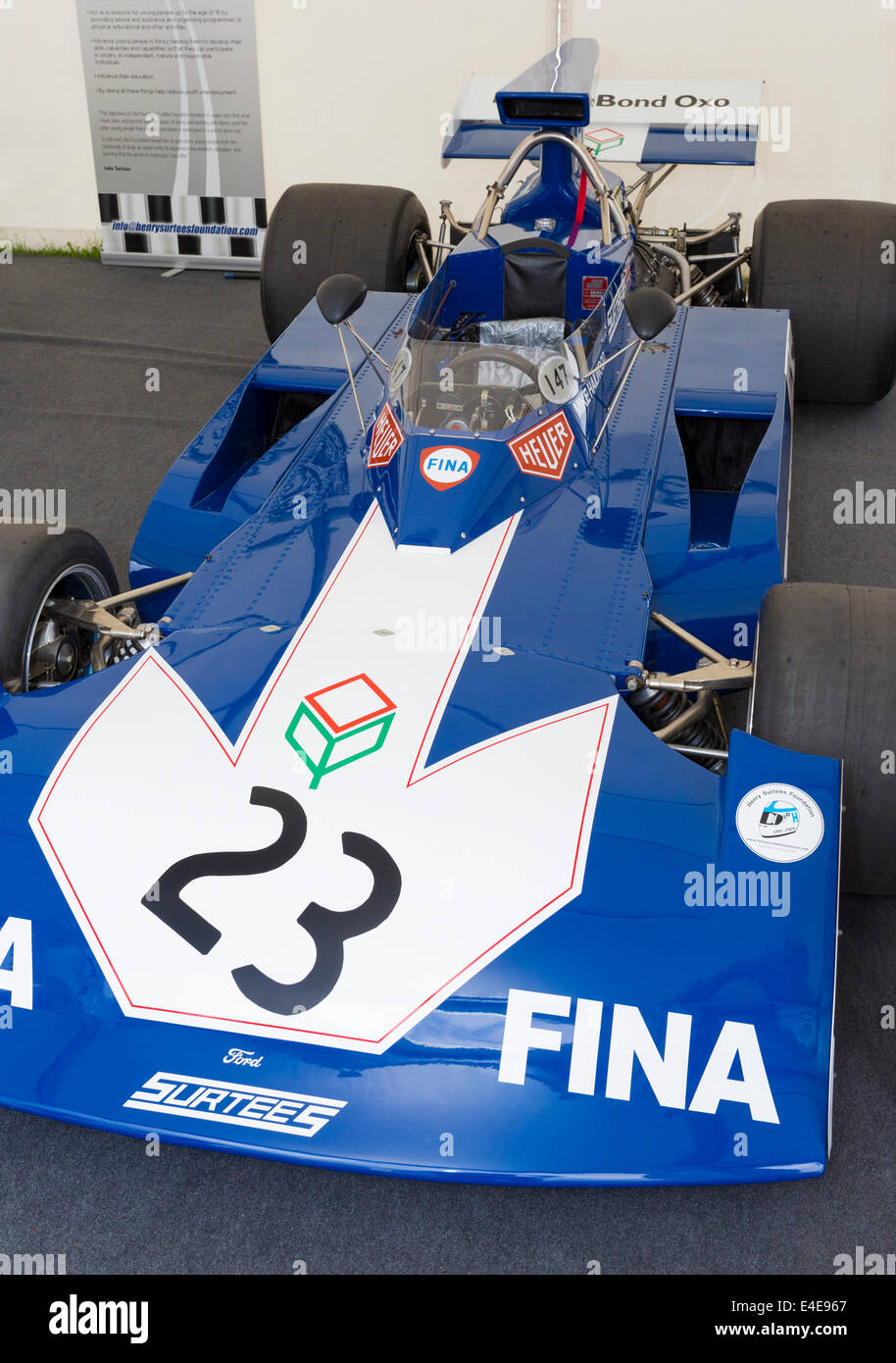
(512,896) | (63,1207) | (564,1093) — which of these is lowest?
(63,1207)

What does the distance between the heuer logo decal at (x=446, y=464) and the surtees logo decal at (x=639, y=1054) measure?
1334 millimetres

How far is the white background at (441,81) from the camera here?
6617mm

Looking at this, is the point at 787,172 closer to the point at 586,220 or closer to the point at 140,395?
the point at 586,220

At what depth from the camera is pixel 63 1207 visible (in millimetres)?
2293

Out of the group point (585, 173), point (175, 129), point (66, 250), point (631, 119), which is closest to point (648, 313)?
point (585, 173)

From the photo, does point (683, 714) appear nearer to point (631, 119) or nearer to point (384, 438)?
point (384, 438)

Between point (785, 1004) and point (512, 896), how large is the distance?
0.50 m

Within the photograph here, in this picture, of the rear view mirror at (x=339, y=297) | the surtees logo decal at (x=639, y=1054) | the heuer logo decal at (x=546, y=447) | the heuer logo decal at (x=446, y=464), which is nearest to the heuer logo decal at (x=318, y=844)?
the surtees logo decal at (x=639, y=1054)

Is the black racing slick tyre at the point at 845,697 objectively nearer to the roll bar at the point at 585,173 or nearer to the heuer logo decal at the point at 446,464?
the heuer logo decal at the point at 446,464

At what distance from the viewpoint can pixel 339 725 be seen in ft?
8.16

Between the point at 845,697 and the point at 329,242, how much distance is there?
346 centimetres

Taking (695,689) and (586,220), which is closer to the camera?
(695,689)

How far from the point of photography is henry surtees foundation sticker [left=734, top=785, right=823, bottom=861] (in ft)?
7.55

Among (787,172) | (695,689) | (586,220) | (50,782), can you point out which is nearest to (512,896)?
(695,689)
